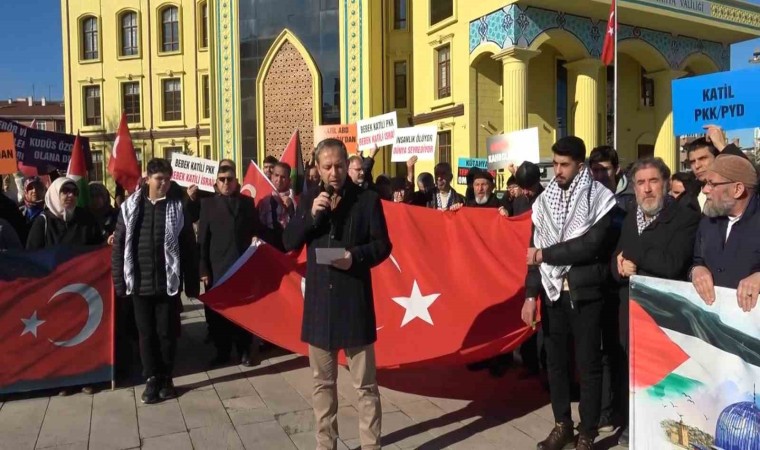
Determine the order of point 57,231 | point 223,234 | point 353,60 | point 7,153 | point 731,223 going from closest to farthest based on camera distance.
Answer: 1. point 731,223
2. point 57,231
3. point 223,234
4. point 7,153
5. point 353,60

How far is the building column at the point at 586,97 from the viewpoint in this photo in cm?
2119

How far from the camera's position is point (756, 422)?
274 cm

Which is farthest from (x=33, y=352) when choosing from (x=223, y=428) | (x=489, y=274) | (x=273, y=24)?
(x=273, y=24)

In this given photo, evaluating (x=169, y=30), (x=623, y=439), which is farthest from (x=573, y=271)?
(x=169, y=30)

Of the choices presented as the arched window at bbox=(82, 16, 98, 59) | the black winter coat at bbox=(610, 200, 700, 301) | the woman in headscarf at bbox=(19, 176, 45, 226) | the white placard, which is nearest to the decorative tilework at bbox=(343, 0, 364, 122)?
the woman in headscarf at bbox=(19, 176, 45, 226)

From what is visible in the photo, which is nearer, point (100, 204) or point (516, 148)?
point (100, 204)

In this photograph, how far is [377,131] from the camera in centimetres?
965

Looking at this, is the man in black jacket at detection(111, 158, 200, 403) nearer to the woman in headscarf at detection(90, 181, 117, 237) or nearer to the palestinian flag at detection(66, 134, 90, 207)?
the woman in headscarf at detection(90, 181, 117, 237)

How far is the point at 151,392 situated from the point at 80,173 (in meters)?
3.29

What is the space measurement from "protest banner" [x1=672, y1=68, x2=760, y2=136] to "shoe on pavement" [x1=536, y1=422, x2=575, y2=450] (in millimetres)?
2981

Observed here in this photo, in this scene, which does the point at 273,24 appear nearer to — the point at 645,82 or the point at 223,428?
the point at 645,82

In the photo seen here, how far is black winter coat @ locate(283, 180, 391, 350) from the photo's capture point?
3.68 m

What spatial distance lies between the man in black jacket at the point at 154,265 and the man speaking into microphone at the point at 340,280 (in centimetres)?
190

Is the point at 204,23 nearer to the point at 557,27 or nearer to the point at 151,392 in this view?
the point at 557,27
